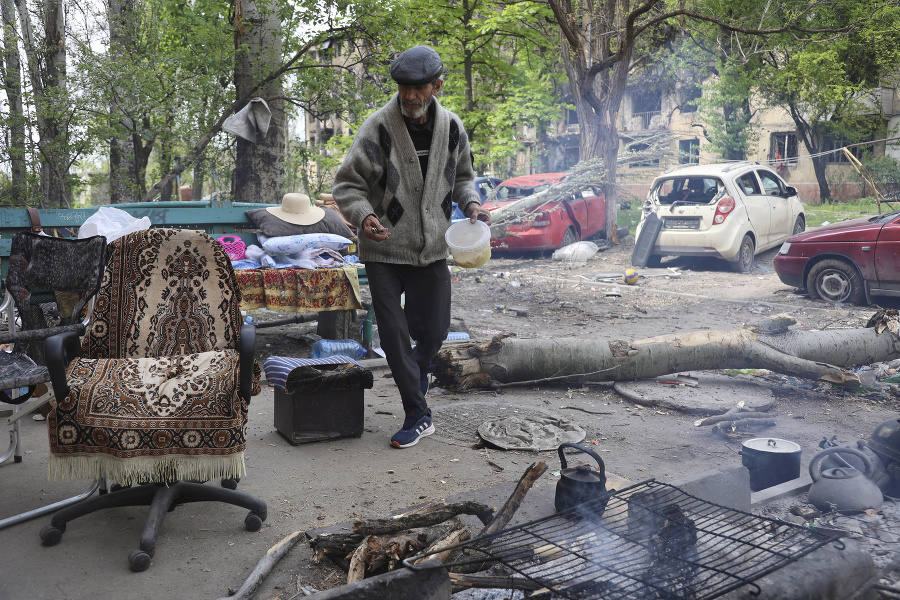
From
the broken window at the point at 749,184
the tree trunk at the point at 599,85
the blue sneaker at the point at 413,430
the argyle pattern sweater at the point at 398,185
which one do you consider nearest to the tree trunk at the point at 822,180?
the tree trunk at the point at 599,85

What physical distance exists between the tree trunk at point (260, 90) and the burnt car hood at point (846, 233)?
761 cm

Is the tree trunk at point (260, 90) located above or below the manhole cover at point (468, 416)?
above

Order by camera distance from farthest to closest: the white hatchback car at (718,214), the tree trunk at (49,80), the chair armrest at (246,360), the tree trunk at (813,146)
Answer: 1. the tree trunk at (813,146)
2. the white hatchback car at (718,214)
3. the tree trunk at (49,80)
4. the chair armrest at (246,360)

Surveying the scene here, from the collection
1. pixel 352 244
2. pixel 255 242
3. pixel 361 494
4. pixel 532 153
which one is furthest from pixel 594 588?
pixel 532 153

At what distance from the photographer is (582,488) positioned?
2854 millimetres

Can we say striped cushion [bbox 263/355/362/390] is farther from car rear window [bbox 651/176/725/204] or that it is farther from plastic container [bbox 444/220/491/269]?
car rear window [bbox 651/176/725/204]

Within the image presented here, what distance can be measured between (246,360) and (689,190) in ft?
37.6

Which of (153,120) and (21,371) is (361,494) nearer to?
(21,371)

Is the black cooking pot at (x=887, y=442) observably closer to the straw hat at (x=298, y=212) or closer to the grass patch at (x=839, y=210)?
the straw hat at (x=298, y=212)

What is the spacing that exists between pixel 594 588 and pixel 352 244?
5.31 metres

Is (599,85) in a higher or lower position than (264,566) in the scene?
higher

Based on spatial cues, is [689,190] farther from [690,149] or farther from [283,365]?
[690,149]

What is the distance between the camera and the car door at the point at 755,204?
40.7 feet

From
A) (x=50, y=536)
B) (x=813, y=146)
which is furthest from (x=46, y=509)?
(x=813, y=146)
